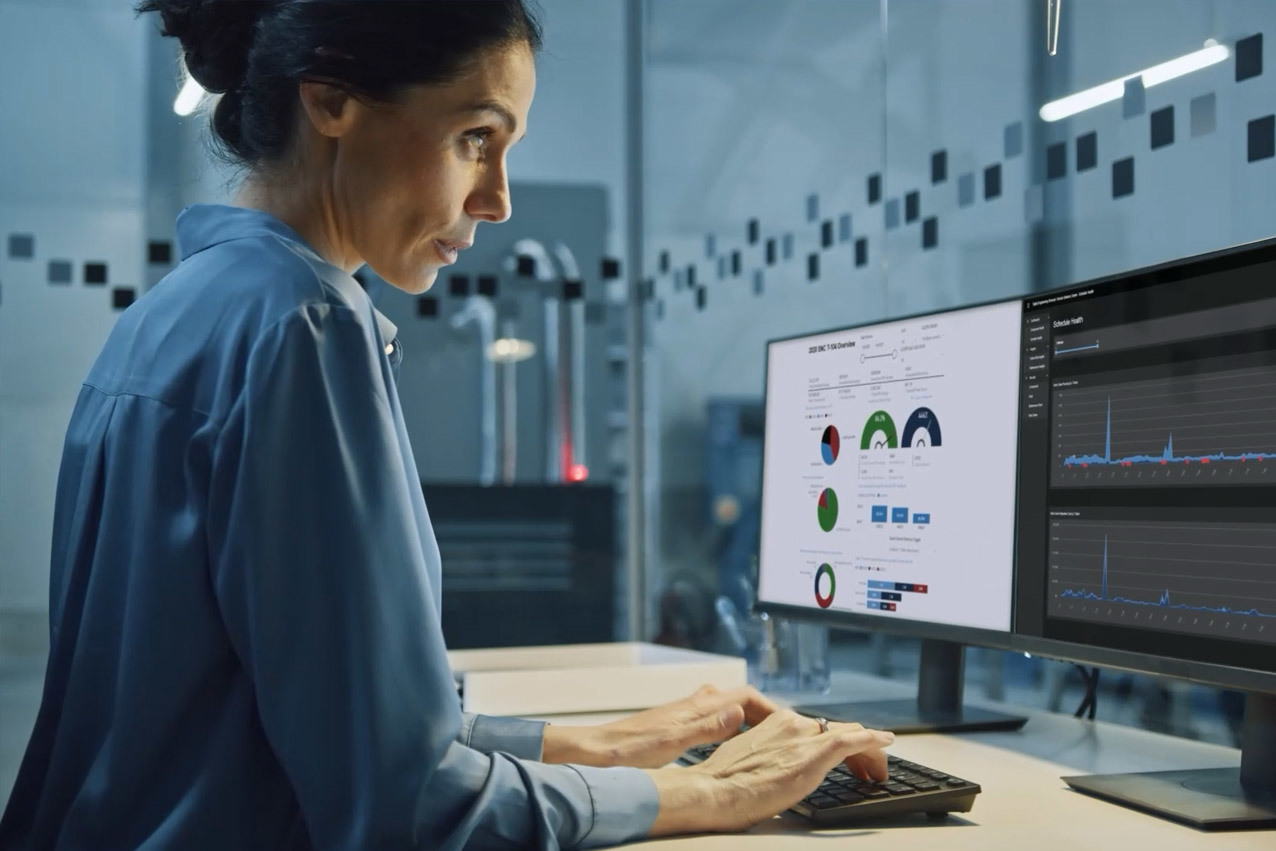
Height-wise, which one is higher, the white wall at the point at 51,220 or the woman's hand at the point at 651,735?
the white wall at the point at 51,220

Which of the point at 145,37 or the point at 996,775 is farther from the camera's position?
the point at 145,37

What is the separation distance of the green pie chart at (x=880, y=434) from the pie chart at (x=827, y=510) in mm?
82

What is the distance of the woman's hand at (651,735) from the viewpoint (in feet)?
3.70

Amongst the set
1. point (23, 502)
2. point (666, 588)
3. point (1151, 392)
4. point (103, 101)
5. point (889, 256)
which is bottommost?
point (666, 588)

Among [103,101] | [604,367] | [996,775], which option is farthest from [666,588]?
[996,775]

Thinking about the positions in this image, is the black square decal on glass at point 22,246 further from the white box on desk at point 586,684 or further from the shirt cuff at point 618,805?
the shirt cuff at point 618,805

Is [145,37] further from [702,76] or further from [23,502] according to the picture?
[702,76]

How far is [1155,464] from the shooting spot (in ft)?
3.60

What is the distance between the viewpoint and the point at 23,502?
2.60m

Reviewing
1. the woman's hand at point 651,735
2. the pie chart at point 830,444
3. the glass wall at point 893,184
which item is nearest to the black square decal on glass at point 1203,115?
the glass wall at point 893,184

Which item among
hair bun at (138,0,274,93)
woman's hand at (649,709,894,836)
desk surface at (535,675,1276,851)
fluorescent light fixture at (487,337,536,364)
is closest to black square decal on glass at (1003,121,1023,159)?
desk surface at (535,675,1276,851)

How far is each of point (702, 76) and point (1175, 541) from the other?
218cm

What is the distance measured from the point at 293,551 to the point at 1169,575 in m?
0.75

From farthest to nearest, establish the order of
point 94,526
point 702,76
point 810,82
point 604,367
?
point 604,367 < point 702,76 < point 810,82 < point 94,526
